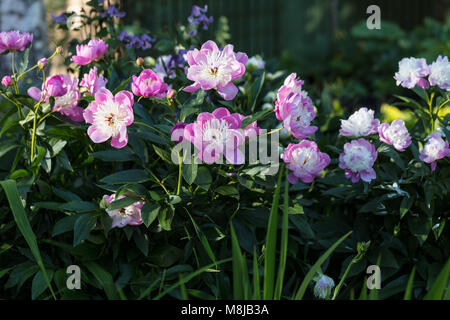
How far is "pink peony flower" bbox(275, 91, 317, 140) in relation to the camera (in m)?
1.24

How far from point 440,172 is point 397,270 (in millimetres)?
300

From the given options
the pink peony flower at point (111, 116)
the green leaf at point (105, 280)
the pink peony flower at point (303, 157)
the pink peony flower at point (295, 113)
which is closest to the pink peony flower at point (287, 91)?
A: the pink peony flower at point (295, 113)

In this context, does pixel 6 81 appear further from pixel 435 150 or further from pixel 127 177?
pixel 435 150

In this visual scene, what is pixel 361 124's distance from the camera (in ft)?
4.82

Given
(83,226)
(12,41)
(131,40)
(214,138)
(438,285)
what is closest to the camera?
(438,285)

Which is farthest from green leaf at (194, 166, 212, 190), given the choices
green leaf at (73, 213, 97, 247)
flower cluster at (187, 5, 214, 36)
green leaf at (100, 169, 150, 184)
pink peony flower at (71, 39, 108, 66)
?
flower cluster at (187, 5, 214, 36)

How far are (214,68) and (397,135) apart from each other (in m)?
0.52

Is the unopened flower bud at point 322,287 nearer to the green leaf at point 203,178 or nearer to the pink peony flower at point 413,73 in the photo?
the green leaf at point 203,178

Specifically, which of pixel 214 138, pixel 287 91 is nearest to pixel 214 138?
pixel 214 138

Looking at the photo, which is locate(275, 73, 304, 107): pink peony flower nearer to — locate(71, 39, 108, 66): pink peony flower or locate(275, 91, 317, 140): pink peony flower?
locate(275, 91, 317, 140): pink peony flower

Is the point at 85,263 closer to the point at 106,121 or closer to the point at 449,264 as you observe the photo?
the point at 106,121

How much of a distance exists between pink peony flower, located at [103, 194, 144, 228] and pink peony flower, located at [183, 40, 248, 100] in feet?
1.09

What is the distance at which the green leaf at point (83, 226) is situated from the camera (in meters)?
1.28
